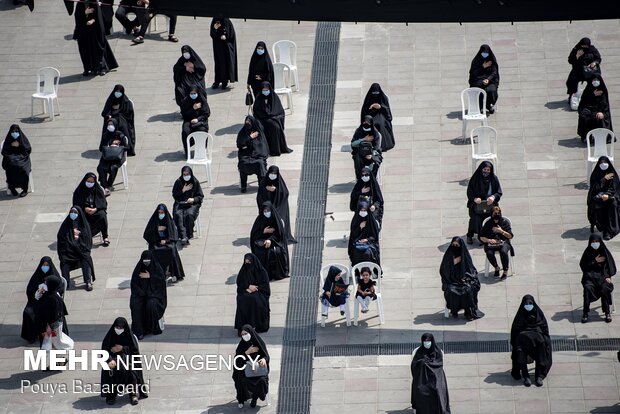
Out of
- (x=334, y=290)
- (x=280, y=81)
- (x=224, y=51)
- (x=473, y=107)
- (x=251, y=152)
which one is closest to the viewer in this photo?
(x=334, y=290)

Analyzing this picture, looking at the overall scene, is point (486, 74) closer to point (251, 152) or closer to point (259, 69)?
point (259, 69)

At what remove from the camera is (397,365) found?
969 inches

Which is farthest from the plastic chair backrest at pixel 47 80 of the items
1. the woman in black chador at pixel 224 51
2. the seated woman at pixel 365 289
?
the seated woman at pixel 365 289

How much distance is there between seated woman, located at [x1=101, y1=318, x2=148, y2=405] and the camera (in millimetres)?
23938

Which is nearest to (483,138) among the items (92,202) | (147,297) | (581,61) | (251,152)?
(581,61)

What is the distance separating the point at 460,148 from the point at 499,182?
1.64 metres

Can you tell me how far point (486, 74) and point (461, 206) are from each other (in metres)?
3.68

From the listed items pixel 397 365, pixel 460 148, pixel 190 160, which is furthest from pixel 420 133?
pixel 397 365

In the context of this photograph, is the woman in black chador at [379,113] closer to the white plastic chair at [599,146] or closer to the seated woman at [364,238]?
the seated woman at [364,238]

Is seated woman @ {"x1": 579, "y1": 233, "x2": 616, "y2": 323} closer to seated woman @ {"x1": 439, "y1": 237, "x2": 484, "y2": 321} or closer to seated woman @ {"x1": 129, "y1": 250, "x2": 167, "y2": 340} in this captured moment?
seated woman @ {"x1": 439, "y1": 237, "x2": 484, "y2": 321}

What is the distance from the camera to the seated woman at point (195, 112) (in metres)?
30.2

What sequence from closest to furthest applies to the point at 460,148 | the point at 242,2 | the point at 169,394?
the point at 169,394 < the point at 242,2 < the point at 460,148

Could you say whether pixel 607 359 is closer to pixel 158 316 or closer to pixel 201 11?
pixel 158 316

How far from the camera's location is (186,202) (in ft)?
90.7
